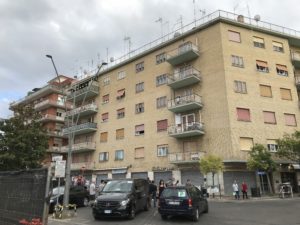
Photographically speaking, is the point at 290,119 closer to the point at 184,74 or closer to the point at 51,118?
the point at 184,74

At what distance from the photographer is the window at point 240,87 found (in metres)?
33.2

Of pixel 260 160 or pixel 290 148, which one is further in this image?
pixel 290 148

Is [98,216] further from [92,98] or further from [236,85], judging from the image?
[92,98]

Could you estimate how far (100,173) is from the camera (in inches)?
1700

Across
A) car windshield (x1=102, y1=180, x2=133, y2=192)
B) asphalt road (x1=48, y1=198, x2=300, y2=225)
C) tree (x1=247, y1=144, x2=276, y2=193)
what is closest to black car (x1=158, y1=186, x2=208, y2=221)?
asphalt road (x1=48, y1=198, x2=300, y2=225)

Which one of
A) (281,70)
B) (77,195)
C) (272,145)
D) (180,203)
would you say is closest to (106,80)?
(281,70)

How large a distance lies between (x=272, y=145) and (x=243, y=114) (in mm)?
4173

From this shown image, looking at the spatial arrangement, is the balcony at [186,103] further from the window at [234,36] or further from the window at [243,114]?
the window at [234,36]

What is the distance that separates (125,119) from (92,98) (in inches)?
353

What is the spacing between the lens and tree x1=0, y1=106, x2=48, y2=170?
3212cm

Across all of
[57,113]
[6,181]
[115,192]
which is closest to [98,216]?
[115,192]

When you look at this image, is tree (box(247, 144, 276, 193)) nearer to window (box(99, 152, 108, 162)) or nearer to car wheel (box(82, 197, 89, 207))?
car wheel (box(82, 197, 89, 207))

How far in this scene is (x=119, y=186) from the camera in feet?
55.1

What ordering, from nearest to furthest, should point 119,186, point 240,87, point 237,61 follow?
point 119,186
point 240,87
point 237,61
